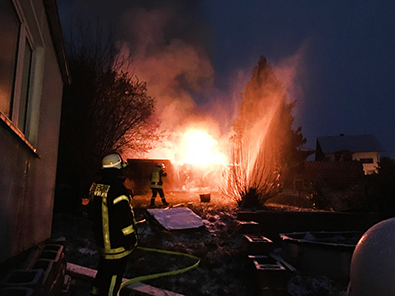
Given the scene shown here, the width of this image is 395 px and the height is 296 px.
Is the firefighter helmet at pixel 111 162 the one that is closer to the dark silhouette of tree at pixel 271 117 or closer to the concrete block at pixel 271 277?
the concrete block at pixel 271 277

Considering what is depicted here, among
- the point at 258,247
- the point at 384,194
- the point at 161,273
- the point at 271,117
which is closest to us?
the point at 161,273

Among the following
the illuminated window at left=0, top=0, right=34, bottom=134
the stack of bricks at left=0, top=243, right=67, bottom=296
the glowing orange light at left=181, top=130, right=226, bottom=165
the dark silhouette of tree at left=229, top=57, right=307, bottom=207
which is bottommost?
the stack of bricks at left=0, top=243, right=67, bottom=296

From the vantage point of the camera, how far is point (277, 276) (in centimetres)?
446

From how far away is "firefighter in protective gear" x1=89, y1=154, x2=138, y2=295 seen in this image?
3.23m

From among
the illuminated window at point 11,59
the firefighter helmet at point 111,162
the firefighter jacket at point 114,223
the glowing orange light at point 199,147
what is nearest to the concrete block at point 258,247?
the firefighter jacket at point 114,223

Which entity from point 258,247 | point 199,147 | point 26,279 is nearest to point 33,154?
point 26,279

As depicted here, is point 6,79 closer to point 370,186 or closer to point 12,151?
point 12,151

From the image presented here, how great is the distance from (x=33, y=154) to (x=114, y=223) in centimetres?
143

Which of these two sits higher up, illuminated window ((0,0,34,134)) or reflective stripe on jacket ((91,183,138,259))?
illuminated window ((0,0,34,134))

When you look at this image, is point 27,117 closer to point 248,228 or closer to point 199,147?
point 248,228

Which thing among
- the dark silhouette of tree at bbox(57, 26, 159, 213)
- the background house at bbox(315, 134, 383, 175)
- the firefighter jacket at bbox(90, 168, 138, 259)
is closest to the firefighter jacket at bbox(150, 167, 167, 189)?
the dark silhouette of tree at bbox(57, 26, 159, 213)

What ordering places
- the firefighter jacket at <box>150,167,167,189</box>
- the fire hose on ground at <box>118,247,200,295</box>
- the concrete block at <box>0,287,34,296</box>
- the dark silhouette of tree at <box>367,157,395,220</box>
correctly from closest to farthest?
the concrete block at <box>0,287,34,296</box> < the fire hose on ground at <box>118,247,200,295</box> < the dark silhouette of tree at <box>367,157,395,220</box> < the firefighter jacket at <box>150,167,167,189</box>

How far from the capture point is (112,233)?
10.7ft

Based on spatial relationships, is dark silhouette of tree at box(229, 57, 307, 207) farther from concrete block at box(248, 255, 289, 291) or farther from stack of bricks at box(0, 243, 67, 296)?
stack of bricks at box(0, 243, 67, 296)
